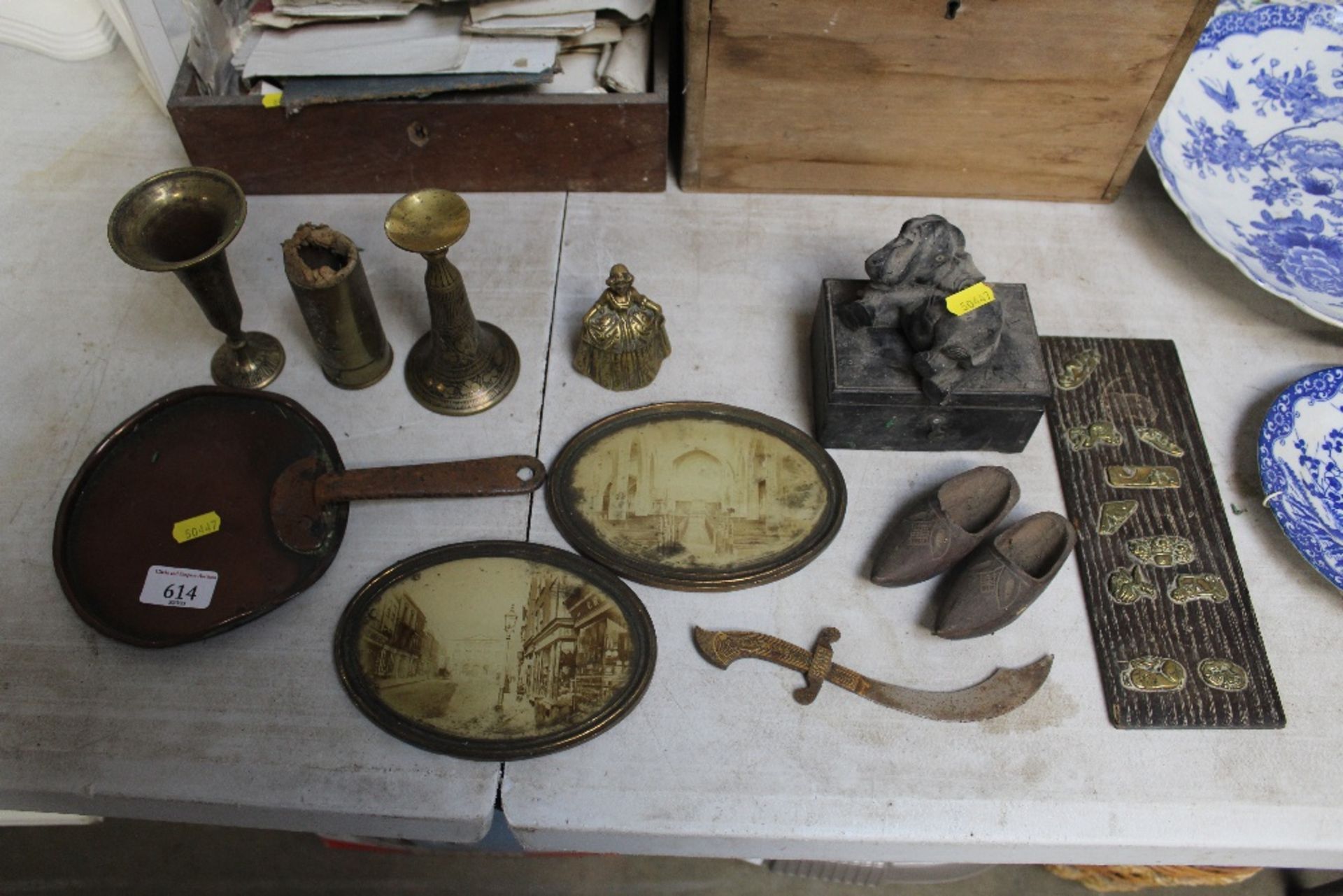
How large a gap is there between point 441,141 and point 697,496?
0.70 m

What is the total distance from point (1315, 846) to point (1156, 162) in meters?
0.99

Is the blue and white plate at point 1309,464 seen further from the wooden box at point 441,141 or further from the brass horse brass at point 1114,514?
the wooden box at point 441,141

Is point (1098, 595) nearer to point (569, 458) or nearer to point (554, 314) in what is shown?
point (569, 458)

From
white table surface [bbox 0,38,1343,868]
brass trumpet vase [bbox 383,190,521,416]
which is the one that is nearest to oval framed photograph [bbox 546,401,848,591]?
white table surface [bbox 0,38,1343,868]

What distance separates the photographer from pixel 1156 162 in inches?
63.6

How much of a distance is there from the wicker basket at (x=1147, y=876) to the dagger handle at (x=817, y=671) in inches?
25.8

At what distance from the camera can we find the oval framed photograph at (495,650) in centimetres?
119

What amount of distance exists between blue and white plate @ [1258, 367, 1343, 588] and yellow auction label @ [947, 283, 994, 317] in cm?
46

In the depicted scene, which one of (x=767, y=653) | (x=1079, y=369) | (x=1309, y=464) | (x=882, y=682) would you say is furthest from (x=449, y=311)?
(x=1309, y=464)

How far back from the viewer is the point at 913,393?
131 cm

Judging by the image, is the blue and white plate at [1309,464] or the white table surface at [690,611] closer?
the white table surface at [690,611]

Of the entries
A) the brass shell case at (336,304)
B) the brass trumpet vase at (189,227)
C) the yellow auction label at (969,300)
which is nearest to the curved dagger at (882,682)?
the yellow auction label at (969,300)

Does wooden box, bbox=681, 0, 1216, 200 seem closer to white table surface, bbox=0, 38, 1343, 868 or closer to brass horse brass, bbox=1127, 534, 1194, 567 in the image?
white table surface, bbox=0, 38, 1343, 868

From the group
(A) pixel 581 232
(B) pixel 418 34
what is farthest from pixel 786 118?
(B) pixel 418 34
